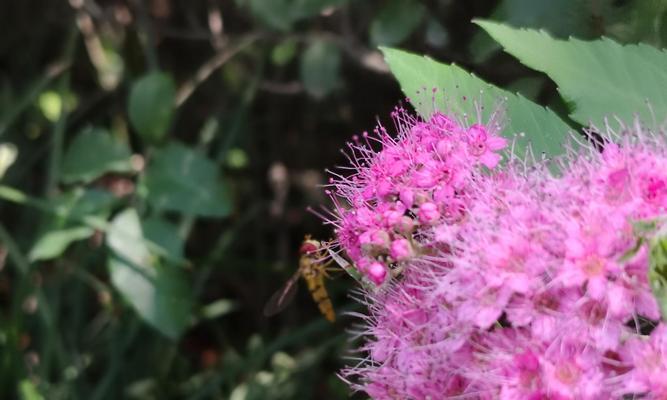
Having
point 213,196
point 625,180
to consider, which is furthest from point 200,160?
point 625,180

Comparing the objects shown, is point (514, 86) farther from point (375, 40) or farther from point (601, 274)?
point (601, 274)

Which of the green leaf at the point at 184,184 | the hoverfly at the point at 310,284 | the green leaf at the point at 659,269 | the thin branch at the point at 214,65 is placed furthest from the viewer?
the thin branch at the point at 214,65

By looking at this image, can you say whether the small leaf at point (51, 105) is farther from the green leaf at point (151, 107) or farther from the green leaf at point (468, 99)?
the green leaf at point (468, 99)

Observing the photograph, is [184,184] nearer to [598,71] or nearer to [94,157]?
[94,157]

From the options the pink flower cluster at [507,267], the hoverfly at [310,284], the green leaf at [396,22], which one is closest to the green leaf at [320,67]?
the green leaf at [396,22]

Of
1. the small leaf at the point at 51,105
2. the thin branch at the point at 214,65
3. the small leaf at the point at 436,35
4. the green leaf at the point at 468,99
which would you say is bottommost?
the small leaf at the point at 51,105

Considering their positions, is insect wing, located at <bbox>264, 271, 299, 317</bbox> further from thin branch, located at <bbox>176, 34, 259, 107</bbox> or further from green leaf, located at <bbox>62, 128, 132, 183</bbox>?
thin branch, located at <bbox>176, 34, 259, 107</bbox>

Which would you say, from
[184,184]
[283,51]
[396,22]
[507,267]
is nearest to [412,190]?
[507,267]
